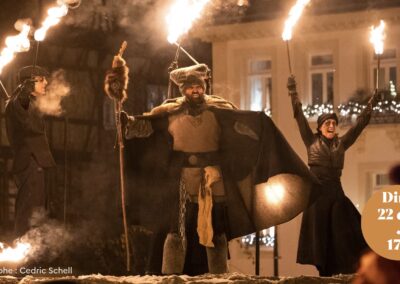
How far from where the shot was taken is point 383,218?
11.5m

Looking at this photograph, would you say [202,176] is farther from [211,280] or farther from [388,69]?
[388,69]

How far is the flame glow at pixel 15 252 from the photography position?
15.2 meters

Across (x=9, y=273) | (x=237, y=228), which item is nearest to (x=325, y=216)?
(x=237, y=228)

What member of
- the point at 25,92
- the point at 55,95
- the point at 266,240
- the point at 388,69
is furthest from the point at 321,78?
the point at 25,92

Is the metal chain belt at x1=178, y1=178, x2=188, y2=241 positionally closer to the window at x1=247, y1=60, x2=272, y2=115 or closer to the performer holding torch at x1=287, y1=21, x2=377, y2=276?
the performer holding torch at x1=287, y1=21, x2=377, y2=276

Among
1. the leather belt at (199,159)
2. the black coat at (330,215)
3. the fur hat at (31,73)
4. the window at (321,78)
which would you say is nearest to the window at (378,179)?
the window at (321,78)

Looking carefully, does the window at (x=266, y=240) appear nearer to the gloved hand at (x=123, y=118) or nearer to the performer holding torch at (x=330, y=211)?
the performer holding torch at (x=330, y=211)

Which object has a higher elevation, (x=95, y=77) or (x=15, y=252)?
(x=95, y=77)

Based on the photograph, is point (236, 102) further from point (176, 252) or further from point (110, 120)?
point (176, 252)

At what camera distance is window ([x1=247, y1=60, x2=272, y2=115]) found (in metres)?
26.0

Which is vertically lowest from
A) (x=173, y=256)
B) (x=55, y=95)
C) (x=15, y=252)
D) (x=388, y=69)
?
(x=173, y=256)

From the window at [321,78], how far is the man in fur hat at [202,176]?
1122 cm

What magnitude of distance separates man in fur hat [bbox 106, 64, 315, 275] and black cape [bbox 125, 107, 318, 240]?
10 mm

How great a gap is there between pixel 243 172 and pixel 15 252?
2.87 m
